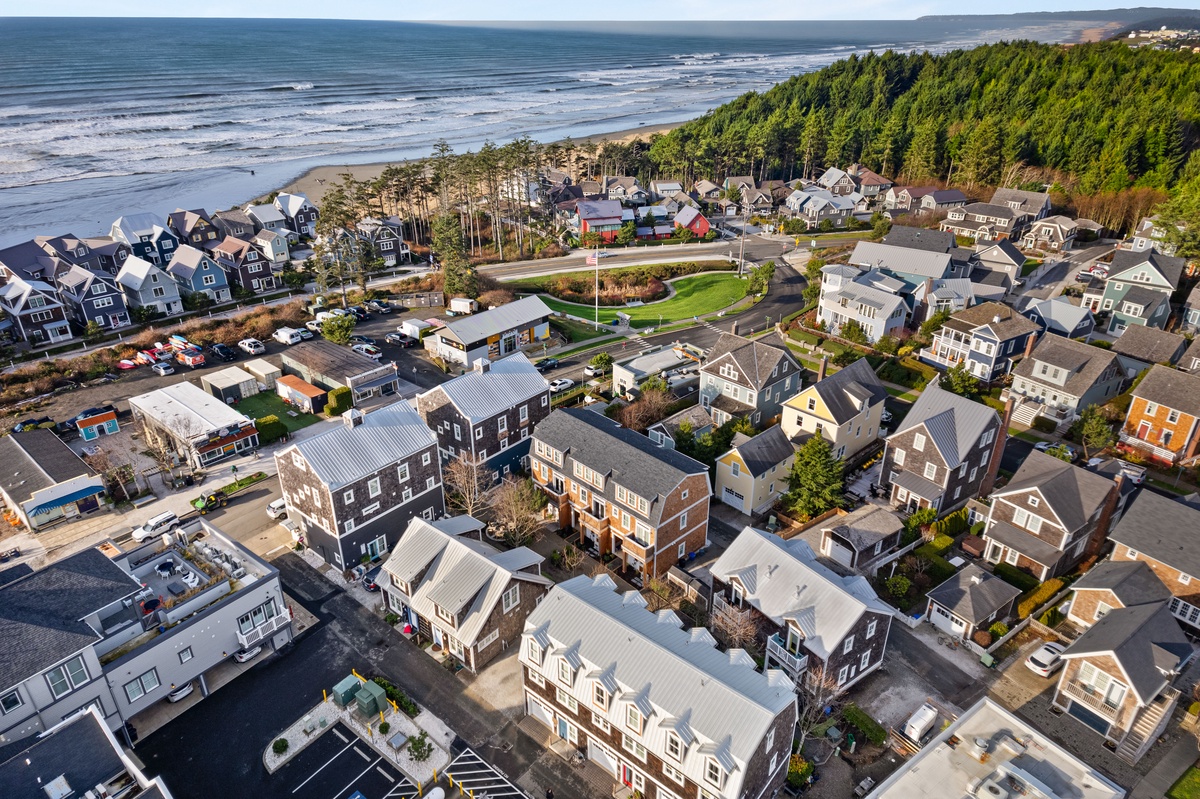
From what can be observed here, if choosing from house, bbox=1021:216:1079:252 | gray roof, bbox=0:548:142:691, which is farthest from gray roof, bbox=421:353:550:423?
house, bbox=1021:216:1079:252

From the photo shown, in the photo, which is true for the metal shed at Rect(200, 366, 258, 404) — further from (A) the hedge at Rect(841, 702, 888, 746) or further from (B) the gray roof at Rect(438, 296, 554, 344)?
(A) the hedge at Rect(841, 702, 888, 746)

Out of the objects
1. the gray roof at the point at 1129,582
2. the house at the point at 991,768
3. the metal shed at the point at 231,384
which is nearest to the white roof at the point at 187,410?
the metal shed at the point at 231,384

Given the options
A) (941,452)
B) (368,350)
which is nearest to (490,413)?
(368,350)

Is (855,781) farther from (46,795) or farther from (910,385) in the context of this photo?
(910,385)

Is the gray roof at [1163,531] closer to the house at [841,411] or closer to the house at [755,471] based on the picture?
the house at [841,411]

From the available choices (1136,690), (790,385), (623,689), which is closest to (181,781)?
(623,689)

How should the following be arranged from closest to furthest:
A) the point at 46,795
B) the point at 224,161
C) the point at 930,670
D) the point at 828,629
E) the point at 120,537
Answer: the point at 46,795, the point at 828,629, the point at 930,670, the point at 120,537, the point at 224,161
